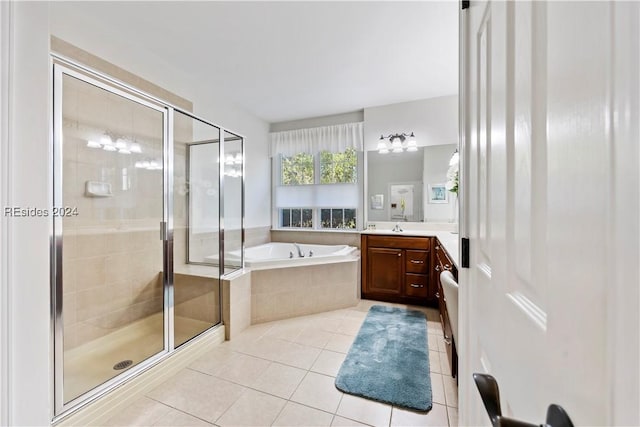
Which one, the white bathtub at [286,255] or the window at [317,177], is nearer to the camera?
the white bathtub at [286,255]

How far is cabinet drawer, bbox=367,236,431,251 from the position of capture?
3166 millimetres

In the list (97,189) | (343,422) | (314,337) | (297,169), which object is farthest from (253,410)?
(297,169)

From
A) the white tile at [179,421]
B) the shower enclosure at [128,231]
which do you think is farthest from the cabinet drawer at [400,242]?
the white tile at [179,421]

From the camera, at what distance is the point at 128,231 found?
2412mm

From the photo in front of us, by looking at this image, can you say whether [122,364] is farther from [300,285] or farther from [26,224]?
[26,224]

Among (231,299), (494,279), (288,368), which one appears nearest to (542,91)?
(494,279)

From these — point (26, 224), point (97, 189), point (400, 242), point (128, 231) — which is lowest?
point (400, 242)

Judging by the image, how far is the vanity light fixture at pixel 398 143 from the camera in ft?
12.1

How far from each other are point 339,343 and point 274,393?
2.57 ft

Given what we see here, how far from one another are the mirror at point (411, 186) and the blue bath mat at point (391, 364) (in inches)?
57.5

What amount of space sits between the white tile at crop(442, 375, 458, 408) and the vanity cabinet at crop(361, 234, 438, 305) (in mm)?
1289

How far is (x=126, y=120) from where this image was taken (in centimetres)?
236

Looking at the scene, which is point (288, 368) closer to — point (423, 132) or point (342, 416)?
point (342, 416)

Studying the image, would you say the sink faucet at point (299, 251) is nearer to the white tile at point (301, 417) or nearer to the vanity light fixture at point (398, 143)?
the vanity light fixture at point (398, 143)
